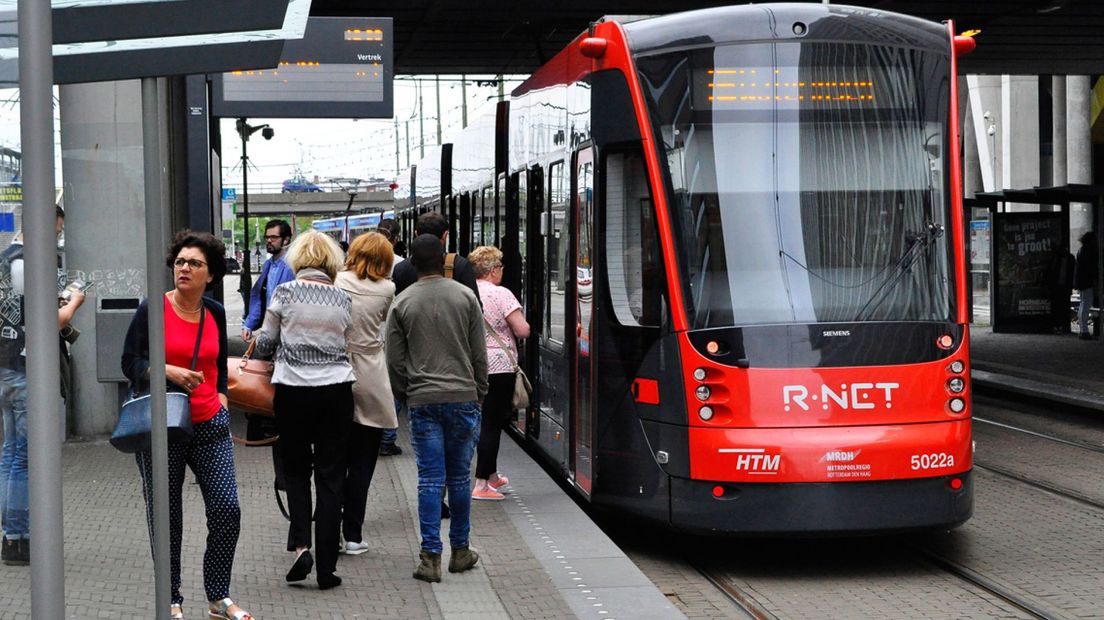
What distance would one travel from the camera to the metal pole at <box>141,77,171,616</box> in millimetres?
4457

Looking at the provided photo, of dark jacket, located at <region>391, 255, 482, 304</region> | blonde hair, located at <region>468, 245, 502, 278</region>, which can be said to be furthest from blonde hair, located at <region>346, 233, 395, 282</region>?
blonde hair, located at <region>468, 245, 502, 278</region>

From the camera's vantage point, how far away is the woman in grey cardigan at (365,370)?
24.5 feet

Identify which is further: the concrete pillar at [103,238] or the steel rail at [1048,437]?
the steel rail at [1048,437]

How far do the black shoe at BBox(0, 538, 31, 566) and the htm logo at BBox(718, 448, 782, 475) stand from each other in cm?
411

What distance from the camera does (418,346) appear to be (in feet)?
23.5

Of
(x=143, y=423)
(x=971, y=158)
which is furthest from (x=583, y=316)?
(x=971, y=158)

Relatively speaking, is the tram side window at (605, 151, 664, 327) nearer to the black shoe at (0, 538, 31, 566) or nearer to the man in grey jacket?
the man in grey jacket

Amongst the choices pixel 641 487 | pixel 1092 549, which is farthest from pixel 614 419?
pixel 1092 549

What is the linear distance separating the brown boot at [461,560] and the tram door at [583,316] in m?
1.42

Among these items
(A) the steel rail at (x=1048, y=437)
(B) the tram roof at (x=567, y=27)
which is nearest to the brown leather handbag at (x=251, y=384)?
(A) the steel rail at (x=1048, y=437)

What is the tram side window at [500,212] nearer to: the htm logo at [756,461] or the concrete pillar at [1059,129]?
the htm logo at [756,461]

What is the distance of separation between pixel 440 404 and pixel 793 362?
75.8 inches

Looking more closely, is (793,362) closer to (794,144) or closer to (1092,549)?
(794,144)

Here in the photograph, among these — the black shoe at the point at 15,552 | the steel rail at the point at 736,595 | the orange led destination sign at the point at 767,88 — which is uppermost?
the orange led destination sign at the point at 767,88
